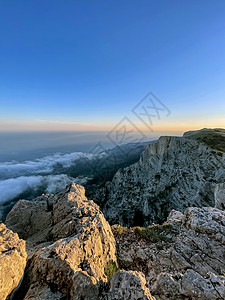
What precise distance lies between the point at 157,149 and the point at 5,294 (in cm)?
3990

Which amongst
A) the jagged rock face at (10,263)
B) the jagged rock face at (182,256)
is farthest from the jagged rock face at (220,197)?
the jagged rock face at (10,263)

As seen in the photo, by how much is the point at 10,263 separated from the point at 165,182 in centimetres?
3475

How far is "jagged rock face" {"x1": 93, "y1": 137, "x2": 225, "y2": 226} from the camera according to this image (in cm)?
2575

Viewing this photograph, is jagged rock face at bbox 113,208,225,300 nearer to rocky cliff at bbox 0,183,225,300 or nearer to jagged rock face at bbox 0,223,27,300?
rocky cliff at bbox 0,183,225,300

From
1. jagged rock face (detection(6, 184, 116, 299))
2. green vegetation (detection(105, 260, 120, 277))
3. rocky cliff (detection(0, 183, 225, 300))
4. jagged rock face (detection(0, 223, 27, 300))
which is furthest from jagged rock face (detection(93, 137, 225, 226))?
jagged rock face (detection(0, 223, 27, 300))

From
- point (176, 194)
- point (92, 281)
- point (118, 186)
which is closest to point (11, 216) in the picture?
point (92, 281)

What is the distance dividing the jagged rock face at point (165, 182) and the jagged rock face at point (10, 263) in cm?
2967

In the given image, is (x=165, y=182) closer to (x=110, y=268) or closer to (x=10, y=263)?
(x=110, y=268)

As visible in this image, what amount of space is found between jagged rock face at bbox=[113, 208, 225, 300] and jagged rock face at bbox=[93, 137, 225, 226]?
69.2 feet

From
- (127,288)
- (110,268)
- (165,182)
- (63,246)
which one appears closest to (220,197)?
(110,268)

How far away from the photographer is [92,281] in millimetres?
3154

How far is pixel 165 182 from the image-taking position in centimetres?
3288

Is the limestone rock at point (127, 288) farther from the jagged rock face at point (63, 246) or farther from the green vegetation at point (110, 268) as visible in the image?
the green vegetation at point (110, 268)

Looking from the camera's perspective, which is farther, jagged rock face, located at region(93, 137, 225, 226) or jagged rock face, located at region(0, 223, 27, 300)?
jagged rock face, located at region(93, 137, 225, 226)
